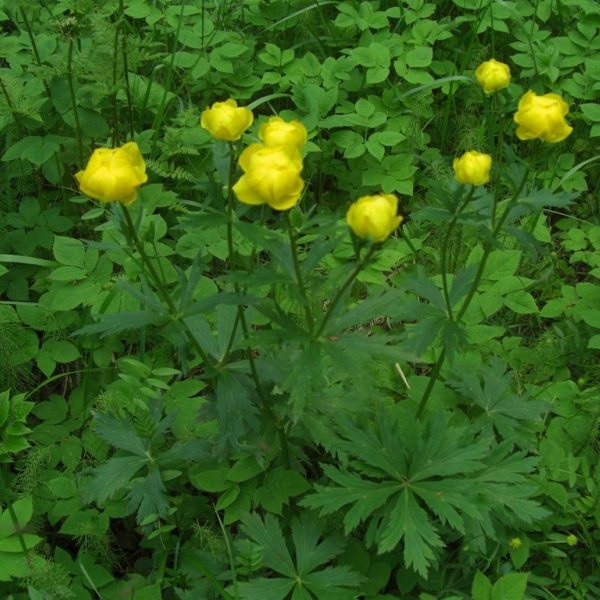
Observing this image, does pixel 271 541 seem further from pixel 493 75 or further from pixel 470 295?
pixel 493 75

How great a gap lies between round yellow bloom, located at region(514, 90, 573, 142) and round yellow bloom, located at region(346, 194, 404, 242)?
0.50 metres

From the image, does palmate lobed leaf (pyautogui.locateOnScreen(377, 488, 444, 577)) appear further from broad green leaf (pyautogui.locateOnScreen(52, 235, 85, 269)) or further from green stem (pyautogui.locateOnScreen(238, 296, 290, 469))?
broad green leaf (pyautogui.locateOnScreen(52, 235, 85, 269))

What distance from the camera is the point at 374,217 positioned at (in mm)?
1135

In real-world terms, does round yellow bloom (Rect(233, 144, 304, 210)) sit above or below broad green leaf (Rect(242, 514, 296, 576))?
above

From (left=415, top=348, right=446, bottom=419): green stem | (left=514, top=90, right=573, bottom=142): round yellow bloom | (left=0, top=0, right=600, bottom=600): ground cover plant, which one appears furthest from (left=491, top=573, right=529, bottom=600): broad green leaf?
(left=514, top=90, right=573, bottom=142): round yellow bloom

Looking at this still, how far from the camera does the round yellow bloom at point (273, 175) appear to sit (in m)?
Result: 1.16

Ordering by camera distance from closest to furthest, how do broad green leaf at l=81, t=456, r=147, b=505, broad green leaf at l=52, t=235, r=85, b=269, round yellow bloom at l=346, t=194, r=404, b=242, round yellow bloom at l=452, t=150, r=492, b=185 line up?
1. round yellow bloom at l=346, t=194, r=404, b=242
2. round yellow bloom at l=452, t=150, r=492, b=185
3. broad green leaf at l=81, t=456, r=147, b=505
4. broad green leaf at l=52, t=235, r=85, b=269

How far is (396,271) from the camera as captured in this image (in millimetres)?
2658

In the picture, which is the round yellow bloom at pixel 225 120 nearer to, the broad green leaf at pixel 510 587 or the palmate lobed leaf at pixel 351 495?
the palmate lobed leaf at pixel 351 495

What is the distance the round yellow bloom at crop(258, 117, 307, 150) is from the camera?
124 centimetres

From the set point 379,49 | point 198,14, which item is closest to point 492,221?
point 379,49

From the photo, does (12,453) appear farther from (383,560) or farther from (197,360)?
(383,560)

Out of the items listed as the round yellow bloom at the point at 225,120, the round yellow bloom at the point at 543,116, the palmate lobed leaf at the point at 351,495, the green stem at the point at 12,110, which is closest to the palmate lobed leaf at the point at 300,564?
the palmate lobed leaf at the point at 351,495

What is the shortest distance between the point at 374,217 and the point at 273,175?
0.20 metres
